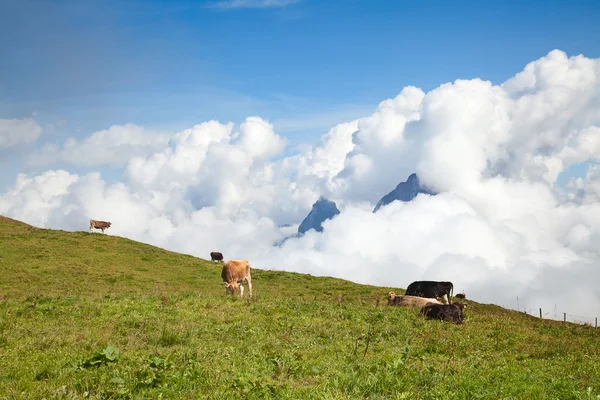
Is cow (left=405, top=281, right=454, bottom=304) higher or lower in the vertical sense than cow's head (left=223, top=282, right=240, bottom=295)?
higher

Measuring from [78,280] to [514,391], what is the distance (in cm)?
3302

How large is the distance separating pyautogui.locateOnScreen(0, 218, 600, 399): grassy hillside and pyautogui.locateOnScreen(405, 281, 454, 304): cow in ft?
40.4

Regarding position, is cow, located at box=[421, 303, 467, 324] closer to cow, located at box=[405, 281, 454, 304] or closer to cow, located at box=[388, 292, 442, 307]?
cow, located at box=[388, 292, 442, 307]

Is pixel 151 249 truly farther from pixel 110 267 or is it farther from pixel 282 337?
pixel 282 337

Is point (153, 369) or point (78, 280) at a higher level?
point (78, 280)

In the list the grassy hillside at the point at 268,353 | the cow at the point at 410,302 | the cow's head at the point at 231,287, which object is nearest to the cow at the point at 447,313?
the grassy hillside at the point at 268,353

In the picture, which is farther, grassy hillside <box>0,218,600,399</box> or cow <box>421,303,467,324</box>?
cow <box>421,303,467,324</box>

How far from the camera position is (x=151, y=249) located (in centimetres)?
5312

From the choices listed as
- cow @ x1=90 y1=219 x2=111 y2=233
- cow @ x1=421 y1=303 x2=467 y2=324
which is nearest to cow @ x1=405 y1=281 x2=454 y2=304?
cow @ x1=421 y1=303 x2=467 y2=324

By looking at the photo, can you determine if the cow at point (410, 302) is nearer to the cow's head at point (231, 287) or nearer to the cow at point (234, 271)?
the cow's head at point (231, 287)

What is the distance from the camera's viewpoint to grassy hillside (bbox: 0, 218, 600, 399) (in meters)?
10.0

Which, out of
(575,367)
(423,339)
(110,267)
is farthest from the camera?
(110,267)

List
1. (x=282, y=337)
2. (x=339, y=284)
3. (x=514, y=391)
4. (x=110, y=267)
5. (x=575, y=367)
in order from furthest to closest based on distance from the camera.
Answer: (x=339, y=284) < (x=110, y=267) < (x=282, y=337) < (x=575, y=367) < (x=514, y=391)

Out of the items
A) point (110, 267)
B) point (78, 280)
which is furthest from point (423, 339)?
point (110, 267)
